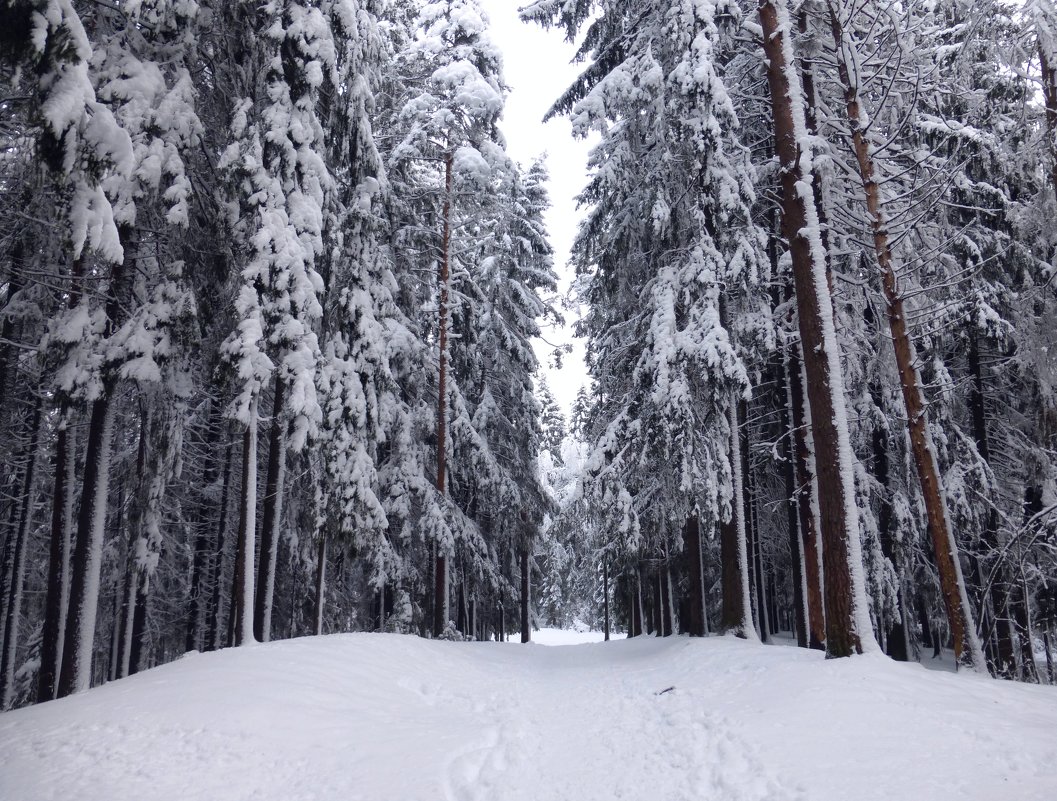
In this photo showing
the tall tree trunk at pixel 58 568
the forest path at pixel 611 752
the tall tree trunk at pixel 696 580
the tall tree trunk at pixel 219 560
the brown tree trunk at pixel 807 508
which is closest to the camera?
the forest path at pixel 611 752

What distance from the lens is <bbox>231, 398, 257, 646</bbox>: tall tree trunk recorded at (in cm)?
970

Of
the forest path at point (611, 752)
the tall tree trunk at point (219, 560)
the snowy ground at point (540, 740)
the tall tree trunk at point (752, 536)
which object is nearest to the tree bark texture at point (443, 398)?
the tall tree trunk at point (219, 560)

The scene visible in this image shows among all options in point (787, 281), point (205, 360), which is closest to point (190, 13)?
point (205, 360)

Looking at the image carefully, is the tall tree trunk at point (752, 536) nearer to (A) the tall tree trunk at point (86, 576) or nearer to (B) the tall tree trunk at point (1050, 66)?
(B) the tall tree trunk at point (1050, 66)

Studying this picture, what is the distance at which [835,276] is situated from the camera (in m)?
10.8

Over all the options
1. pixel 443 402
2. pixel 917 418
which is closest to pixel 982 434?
pixel 917 418

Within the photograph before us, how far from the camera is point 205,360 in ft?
34.6

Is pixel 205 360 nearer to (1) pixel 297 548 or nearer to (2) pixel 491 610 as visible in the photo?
(1) pixel 297 548

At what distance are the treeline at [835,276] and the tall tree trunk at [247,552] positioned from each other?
7.08 metres

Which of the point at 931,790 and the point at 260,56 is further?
the point at 260,56

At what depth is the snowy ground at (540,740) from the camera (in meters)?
4.15

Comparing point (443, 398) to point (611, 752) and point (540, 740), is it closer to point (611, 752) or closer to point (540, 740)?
point (540, 740)

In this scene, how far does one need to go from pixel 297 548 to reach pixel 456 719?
9737mm

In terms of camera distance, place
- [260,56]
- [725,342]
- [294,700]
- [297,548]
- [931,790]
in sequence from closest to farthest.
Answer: [931,790] < [294,700] < [260,56] < [725,342] < [297,548]
